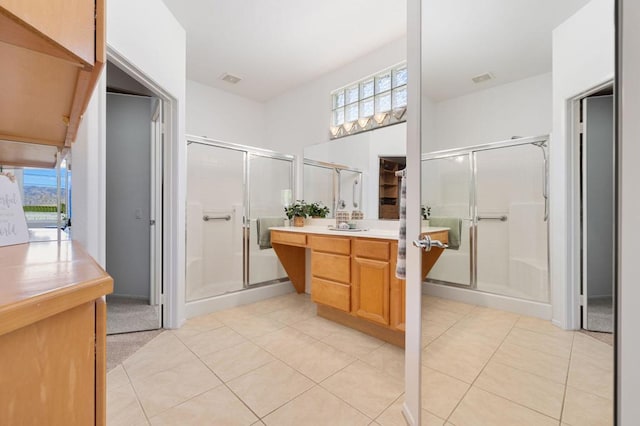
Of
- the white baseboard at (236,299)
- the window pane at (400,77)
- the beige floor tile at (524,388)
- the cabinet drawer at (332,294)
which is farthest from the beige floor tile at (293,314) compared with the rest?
the window pane at (400,77)

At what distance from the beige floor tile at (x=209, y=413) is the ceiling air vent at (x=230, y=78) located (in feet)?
10.6

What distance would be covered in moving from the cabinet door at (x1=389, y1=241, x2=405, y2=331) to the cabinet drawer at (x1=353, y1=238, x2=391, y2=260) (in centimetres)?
6

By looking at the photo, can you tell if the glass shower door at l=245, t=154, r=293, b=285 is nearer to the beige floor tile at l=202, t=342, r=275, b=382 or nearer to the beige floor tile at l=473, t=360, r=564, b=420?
the beige floor tile at l=202, t=342, r=275, b=382

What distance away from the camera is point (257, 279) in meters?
3.23

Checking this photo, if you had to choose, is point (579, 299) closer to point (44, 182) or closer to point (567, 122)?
point (567, 122)

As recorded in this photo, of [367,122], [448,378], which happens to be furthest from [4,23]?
[367,122]

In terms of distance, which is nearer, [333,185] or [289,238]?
[289,238]

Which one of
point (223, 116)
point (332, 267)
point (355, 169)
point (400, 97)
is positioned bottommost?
point (332, 267)

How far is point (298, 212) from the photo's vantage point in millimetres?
3408

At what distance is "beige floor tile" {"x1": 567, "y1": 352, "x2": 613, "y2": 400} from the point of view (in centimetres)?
60

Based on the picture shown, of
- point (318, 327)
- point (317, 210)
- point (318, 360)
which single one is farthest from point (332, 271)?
point (317, 210)

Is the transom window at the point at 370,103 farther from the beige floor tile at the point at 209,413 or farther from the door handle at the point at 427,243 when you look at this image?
the beige floor tile at the point at 209,413

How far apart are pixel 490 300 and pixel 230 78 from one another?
11.5 ft

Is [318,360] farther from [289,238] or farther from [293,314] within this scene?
[289,238]
